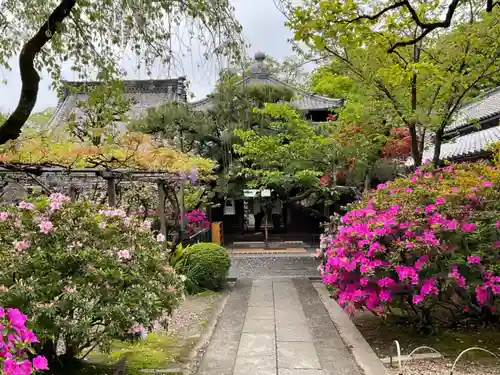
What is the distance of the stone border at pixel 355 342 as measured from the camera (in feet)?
15.9

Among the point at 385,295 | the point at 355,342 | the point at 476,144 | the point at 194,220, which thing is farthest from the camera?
the point at 194,220

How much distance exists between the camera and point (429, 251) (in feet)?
17.1

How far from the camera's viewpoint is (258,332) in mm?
6168

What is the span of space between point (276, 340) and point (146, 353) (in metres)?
1.64

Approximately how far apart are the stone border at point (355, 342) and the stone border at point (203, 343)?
5.88 ft

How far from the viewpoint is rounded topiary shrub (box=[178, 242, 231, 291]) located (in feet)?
29.6

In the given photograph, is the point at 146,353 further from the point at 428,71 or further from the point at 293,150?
the point at 293,150

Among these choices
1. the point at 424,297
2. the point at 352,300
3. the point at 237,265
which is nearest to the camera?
the point at 424,297

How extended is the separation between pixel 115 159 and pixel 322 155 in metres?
7.77

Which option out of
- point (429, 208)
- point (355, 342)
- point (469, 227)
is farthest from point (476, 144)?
point (355, 342)

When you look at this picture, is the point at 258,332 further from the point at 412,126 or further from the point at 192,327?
the point at 412,126

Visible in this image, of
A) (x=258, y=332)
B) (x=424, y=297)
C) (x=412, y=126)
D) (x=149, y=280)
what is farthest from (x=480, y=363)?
(x=412, y=126)

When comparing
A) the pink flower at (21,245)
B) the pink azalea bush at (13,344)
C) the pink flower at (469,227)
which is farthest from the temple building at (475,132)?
the pink azalea bush at (13,344)

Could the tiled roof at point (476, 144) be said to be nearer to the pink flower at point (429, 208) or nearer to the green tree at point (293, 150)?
the green tree at point (293, 150)
